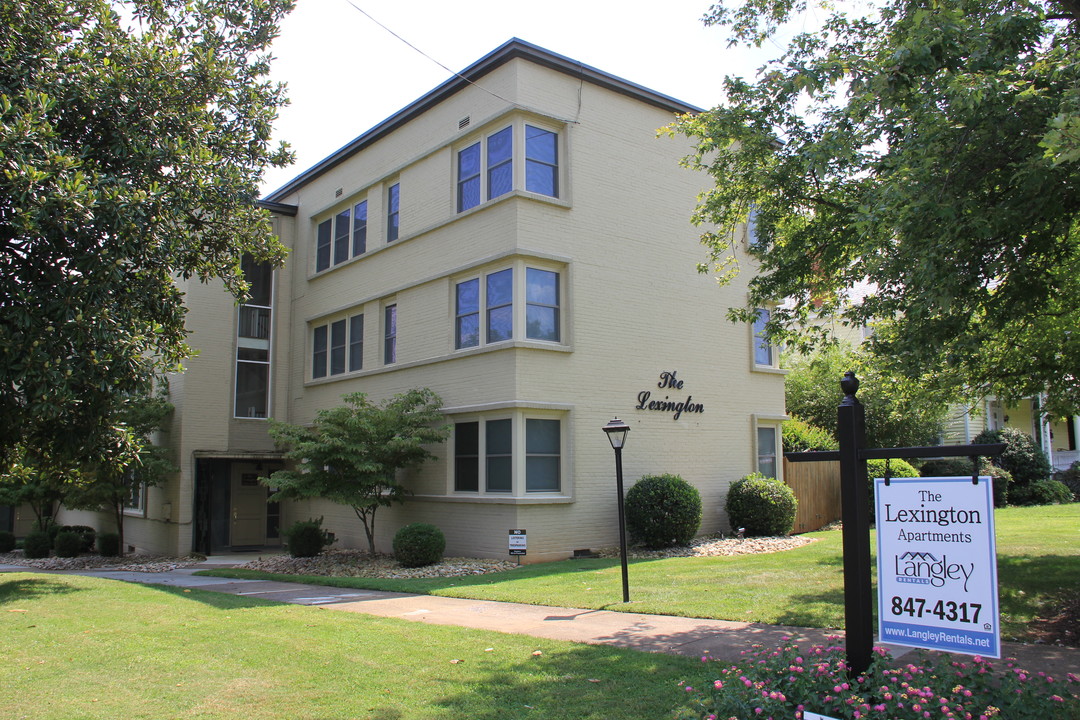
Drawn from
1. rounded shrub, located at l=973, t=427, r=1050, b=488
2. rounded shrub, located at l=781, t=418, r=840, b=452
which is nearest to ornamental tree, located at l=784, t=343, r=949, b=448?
rounded shrub, located at l=781, t=418, r=840, b=452

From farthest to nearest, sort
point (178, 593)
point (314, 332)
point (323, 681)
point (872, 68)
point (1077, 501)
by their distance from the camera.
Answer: point (1077, 501) < point (314, 332) < point (178, 593) < point (872, 68) < point (323, 681)

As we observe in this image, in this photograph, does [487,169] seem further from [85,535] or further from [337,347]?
[85,535]

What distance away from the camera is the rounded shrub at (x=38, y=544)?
23.9m

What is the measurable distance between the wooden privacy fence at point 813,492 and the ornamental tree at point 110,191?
15638 millimetres

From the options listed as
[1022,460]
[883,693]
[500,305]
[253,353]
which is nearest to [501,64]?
[500,305]

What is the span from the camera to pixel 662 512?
17141 mm

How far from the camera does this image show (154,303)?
25.3 ft

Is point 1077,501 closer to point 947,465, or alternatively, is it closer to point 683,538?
point 947,465

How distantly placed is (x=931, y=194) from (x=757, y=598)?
225 inches

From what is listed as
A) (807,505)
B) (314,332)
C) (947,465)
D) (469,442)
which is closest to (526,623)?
(469,442)

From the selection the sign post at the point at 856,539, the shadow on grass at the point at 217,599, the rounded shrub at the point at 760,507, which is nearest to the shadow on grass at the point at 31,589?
the shadow on grass at the point at 217,599

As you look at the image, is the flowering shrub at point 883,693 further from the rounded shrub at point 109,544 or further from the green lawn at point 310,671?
the rounded shrub at point 109,544

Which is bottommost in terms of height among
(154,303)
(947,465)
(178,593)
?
(178,593)

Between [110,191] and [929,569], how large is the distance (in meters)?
6.53
